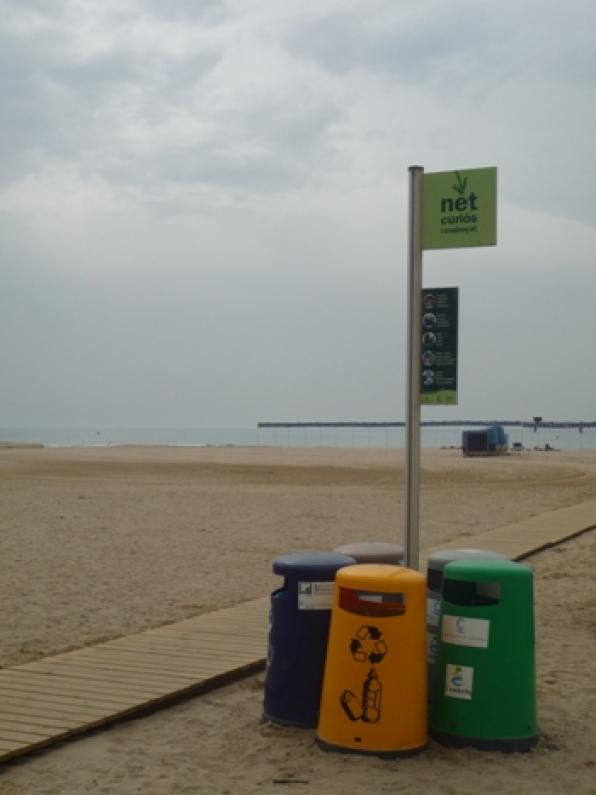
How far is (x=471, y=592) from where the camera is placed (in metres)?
4.77

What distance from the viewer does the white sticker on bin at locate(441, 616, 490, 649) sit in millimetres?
4656

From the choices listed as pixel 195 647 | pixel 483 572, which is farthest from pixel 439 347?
pixel 195 647

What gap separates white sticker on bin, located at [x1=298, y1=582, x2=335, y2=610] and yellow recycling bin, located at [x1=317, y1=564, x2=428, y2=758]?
0.34m

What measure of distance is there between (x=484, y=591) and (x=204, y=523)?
11855 mm

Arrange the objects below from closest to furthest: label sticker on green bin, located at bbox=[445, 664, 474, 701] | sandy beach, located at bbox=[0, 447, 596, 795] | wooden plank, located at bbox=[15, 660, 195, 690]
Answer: sandy beach, located at bbox=[0, 447, 596, 795] → label sticker on green bin, located at bbox=[445, 664, 474, 701] → wooden plank, located at bbox=[15, 660, 195, 690]

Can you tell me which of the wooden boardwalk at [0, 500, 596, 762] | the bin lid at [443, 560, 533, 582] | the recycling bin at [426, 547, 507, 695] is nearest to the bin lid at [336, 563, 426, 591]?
the bin lid at [443, 560, 533, 582]

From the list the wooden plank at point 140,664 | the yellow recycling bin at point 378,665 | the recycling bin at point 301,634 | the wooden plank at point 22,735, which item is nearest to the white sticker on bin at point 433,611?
the recycling bin at point 301,634

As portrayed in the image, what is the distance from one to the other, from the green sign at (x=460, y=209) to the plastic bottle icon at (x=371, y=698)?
279 cm

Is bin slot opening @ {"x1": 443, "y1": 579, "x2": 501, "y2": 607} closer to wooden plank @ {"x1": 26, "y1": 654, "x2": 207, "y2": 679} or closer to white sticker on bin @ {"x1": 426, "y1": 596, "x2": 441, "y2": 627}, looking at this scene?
white sticker on bin @ {"x1": 426, "y1": 596, "x2": 441, "y2": 627}

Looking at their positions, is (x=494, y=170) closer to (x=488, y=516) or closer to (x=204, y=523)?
(x=204, y=523)

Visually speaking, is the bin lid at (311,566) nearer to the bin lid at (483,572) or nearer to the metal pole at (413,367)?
the bin lid at (483,572)

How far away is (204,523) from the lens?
16281 millimetres

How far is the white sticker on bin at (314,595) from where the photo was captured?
4.98 m

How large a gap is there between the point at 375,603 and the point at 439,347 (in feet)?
6.84
